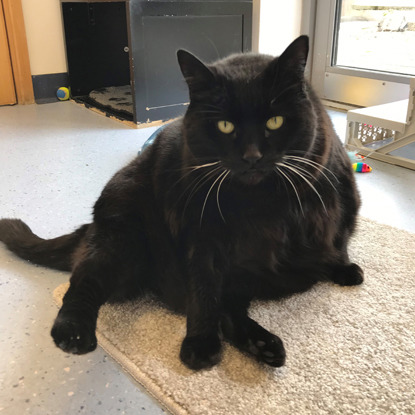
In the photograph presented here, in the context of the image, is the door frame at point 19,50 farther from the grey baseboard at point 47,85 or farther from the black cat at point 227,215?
the black cat at point 227,215

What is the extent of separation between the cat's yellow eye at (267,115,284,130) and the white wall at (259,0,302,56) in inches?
83.3

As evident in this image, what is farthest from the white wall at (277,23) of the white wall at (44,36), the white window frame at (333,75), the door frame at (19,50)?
the door frame at (19,50)

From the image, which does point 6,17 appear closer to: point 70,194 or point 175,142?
point 70,194

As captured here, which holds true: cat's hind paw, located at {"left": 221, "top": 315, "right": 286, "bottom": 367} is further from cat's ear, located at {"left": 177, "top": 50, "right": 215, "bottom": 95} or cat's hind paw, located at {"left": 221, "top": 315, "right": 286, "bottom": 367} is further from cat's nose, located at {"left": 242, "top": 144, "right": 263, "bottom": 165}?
cat's ear, located at {"left": 177, "top": 50, "right": 215, "bottom": 95}

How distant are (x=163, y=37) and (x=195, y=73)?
1.78 metres

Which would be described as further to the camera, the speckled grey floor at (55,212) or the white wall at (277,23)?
the white wall at (277,23)

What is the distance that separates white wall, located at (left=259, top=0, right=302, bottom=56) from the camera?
2.88m

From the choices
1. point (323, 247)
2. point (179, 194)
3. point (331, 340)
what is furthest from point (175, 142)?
point (331, 340)

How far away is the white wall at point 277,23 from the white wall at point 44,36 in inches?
55.9

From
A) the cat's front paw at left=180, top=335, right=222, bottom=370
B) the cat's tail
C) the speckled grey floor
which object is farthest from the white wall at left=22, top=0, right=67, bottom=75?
the cat's front paw at left=180, top=335, right=222, bottom=370

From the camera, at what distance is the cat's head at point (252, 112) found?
0.88 metres

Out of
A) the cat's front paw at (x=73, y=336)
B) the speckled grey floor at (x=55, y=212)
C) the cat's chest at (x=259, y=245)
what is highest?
the cat's chest at (x=259, y=245)

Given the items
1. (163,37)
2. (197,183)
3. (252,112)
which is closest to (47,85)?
(163,37)

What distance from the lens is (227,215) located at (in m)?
0.98
